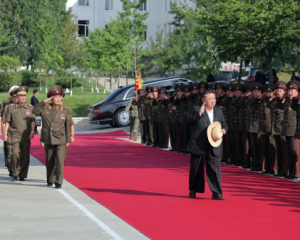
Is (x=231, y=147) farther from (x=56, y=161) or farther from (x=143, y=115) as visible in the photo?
(x=143, y=115)

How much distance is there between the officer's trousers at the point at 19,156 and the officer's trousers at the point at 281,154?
4.99 metres

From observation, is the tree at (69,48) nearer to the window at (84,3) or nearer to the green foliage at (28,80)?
the green foliage at (28,80)

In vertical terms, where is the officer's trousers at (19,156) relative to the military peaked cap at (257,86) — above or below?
below

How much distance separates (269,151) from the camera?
15734 millimetres

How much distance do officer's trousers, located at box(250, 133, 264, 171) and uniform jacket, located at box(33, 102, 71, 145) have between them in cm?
463

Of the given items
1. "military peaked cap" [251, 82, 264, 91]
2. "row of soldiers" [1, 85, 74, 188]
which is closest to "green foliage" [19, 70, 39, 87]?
"military peaked cap" [251, 82, 264, 91]

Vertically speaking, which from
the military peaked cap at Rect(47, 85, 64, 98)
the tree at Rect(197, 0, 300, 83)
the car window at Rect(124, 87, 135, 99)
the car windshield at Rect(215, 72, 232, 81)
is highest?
the tree at Rect(197, 0, 300, 83)

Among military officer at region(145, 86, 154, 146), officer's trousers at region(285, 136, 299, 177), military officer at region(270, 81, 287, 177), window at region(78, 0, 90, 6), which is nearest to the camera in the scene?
officer's trousers at region(285, 136, 299, 177)

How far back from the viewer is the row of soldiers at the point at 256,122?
14680mm

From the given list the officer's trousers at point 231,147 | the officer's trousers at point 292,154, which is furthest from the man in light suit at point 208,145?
the officer's trousers at point 231,147

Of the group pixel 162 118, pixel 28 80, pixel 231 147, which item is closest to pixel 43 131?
pixel 231 147

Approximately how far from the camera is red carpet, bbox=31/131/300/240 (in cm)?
908

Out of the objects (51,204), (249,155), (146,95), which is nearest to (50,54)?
(146,95)

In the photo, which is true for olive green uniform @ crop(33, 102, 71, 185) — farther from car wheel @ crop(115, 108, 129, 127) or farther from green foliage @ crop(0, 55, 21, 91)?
green foliage @ crop(0, 55, 21, 91)
